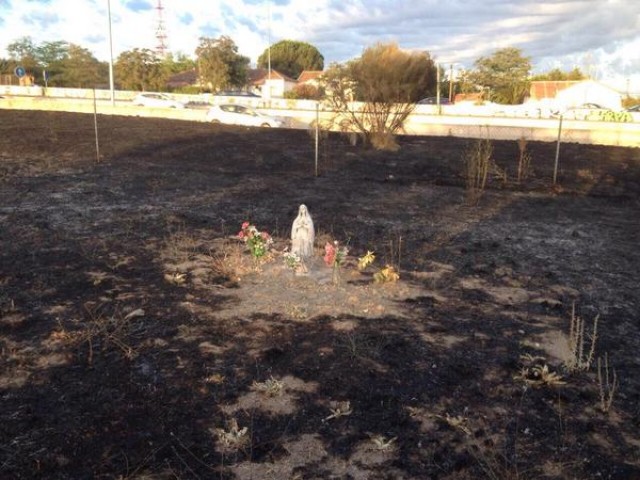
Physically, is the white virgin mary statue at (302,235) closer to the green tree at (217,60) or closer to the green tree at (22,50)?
the green tree at (217,60)

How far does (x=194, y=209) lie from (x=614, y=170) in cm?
1087

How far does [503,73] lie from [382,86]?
132 ft

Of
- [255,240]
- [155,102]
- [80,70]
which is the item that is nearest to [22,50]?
[80,70]

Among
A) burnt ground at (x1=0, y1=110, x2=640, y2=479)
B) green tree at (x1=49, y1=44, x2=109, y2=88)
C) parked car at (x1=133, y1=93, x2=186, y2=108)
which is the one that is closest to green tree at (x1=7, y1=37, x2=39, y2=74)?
green tree at (x1=49, y1=44, x2=109, y2=88)

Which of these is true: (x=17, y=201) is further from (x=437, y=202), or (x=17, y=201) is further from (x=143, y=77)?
(x=143, y=77)

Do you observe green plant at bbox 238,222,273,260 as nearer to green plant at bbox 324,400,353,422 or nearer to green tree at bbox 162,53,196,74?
green plant at bbox 324,400,353,422

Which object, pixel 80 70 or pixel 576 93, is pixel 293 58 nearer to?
pixel 80 70

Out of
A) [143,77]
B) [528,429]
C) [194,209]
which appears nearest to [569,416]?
[528,429]

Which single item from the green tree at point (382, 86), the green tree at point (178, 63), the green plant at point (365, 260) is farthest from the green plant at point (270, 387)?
the green tree at point (178, 63)

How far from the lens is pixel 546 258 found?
22.4 ft

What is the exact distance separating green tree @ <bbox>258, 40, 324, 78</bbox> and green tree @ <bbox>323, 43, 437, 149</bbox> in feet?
239

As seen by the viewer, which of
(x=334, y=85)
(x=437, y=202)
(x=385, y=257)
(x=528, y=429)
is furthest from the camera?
(x=334, y=85)

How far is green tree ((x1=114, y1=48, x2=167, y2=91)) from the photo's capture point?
1998 inches

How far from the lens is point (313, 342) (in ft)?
14.1
